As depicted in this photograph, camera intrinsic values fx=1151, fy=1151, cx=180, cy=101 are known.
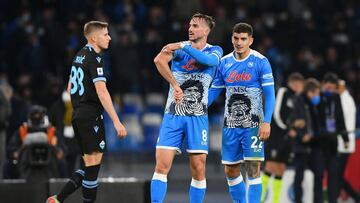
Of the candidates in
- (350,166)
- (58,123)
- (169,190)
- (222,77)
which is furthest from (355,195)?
(222,77)

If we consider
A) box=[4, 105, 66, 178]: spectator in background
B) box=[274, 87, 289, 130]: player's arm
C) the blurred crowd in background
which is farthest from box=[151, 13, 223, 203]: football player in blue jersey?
the blurred crowd in background

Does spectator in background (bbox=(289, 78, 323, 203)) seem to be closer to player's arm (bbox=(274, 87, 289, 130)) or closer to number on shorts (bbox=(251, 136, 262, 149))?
player's arm (bbox=(274, 87, 289, 130))

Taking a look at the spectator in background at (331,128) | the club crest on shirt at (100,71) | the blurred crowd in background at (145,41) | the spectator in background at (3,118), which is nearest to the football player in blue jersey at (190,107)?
the club crest on shirt at (100,71)

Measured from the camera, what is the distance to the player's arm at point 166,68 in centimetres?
1317

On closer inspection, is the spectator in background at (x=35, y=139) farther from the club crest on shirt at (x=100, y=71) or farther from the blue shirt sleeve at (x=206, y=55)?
the blue shirt sleeve at (x=206, y=55)

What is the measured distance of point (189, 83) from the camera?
13477mm

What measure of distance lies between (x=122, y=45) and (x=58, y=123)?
5556mm

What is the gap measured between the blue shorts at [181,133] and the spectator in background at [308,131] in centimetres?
485

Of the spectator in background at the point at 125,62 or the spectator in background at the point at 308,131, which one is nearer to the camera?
the spectator in background at the point at 308,131

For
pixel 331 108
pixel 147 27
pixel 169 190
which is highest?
pixel 147 27

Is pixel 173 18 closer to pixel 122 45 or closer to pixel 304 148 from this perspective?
pixel 122 45

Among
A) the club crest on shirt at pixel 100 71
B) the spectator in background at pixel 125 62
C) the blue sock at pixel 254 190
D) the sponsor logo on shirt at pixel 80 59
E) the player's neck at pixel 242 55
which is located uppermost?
the spectator in background at pixel 125 62

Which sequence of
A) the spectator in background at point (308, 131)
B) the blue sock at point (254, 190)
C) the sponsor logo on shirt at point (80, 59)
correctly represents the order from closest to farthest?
the sponsor logo on shirt at point (80, 59) → the blue sock at point (254, 190) → the spectator in background at point (308, 131)

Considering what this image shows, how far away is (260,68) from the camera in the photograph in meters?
14.0
